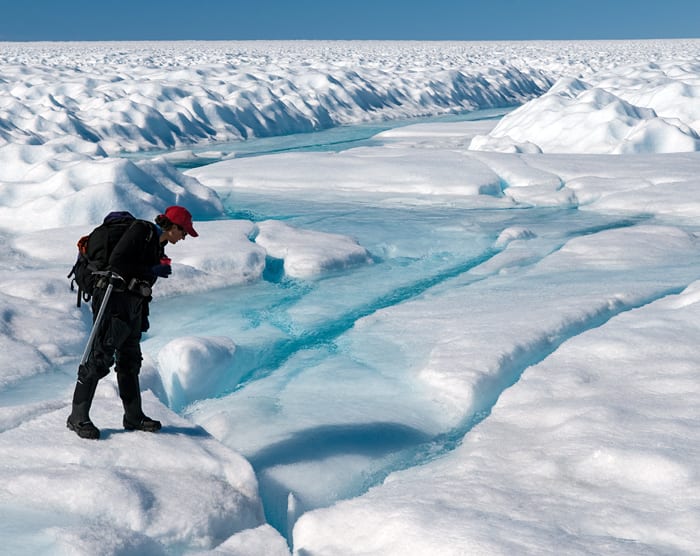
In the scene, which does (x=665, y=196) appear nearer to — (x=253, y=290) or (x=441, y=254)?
(x=441, y=254)

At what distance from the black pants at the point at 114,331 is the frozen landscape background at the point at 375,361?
0.27 m

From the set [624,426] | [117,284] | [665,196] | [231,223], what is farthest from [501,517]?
[665,196]

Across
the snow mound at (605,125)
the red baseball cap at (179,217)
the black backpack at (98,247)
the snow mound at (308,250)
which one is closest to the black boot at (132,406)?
the black backpack at (98,247)

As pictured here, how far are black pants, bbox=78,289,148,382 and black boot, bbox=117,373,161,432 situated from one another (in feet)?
0.30

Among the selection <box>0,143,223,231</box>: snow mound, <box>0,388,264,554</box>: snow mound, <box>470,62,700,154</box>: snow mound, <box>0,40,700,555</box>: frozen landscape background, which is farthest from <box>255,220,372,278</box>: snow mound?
<box>470,62,700,154</box>: snow mound

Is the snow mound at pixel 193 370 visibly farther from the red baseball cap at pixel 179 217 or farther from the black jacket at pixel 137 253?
the red baseball cap at pixel 179 217

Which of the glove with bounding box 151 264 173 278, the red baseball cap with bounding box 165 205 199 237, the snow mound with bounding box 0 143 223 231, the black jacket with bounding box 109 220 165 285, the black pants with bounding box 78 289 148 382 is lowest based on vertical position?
the snow mound with bounding box 0 143 223 231

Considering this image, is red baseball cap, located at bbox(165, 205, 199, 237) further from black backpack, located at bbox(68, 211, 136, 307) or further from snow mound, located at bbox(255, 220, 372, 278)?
snow mound, located at bbox(255, 220, 372, 278)

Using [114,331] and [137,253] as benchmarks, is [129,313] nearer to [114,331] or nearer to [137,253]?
[114,331]

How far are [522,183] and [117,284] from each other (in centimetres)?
694

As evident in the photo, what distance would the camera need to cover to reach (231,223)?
22.5 ft

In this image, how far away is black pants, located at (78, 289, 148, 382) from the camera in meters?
2.80

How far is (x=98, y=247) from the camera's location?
9.05 ft

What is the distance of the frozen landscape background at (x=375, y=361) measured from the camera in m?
2.51
